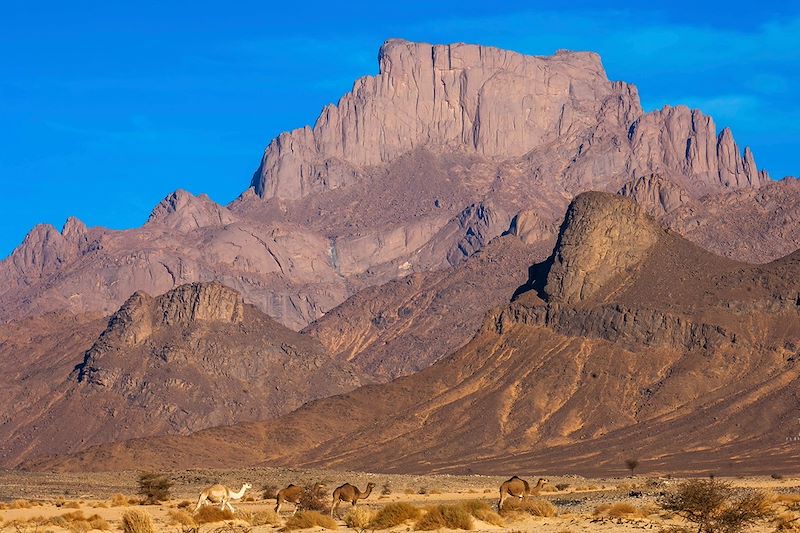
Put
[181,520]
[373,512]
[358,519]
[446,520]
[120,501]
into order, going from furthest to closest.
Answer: [120,501], [373,512], [181,520], [358,519], [446,520]

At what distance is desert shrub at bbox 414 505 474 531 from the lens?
51.6 m

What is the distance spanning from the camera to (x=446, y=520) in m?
52.1

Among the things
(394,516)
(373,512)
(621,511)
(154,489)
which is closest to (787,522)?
(621,511)

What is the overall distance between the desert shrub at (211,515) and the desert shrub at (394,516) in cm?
644

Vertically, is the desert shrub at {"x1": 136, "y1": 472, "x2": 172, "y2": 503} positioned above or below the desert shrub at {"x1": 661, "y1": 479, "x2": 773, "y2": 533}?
above

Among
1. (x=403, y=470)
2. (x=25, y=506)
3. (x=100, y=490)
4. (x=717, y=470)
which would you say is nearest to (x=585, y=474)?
(x=717, y=470)

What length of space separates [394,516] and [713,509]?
10929 mm

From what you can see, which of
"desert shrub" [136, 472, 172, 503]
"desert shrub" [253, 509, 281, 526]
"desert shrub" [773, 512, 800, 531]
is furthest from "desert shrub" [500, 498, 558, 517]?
"desert shrub" [136, 472, 172, 503]

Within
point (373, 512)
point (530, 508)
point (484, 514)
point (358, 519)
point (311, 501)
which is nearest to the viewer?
point (484, 514)

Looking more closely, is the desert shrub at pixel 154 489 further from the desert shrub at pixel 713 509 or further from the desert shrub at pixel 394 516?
the desert shrub at pixel 713 509

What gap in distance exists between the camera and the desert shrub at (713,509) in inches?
1924

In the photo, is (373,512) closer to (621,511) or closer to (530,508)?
(530,508)

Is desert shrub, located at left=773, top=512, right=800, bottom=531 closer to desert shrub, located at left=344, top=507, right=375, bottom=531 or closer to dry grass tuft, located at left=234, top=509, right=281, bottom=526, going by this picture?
desert shrub, located at left=344, top=507, right=375, bottom=531

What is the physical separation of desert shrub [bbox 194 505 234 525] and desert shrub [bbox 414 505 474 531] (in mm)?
8603
